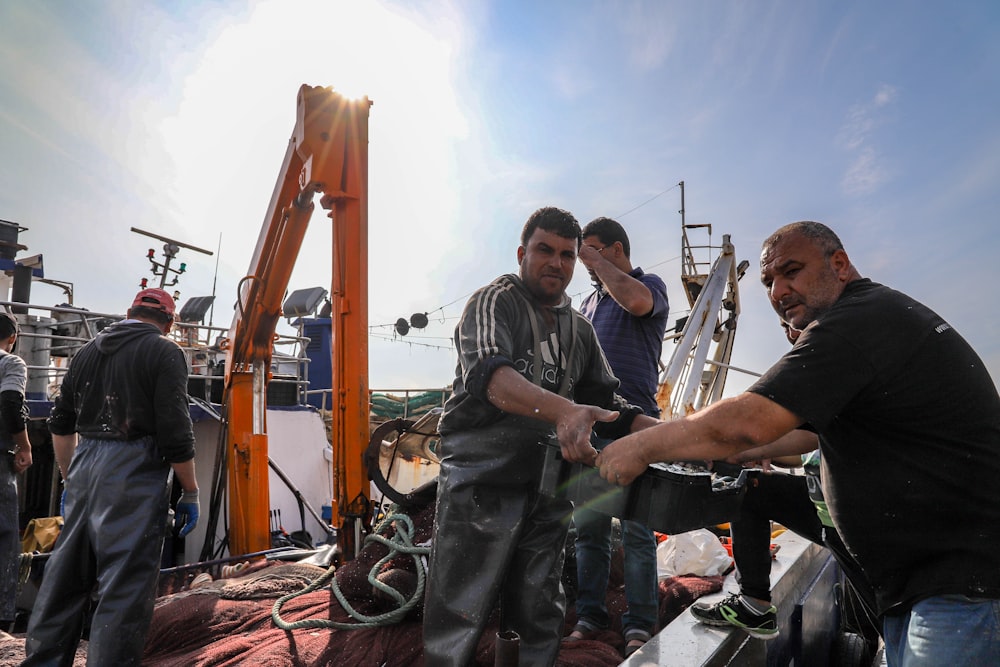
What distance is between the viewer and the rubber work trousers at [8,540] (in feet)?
13.9

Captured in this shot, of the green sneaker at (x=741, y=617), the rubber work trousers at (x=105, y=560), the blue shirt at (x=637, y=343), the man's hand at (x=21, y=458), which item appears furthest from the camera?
the man's hand at (x=21, y=458)

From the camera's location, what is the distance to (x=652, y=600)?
A: 2.62m

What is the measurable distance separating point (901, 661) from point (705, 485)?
0.66 metres

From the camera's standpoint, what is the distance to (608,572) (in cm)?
275

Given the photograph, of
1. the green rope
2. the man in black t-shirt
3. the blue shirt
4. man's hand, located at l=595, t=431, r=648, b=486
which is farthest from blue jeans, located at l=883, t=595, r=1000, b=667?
the green rope

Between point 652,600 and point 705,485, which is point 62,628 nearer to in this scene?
point 652,600

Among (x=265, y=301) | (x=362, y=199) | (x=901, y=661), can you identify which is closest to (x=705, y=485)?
(x=901, y=661)

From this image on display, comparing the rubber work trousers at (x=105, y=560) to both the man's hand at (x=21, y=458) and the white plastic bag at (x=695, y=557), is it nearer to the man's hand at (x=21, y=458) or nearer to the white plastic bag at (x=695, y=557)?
the man's hand at (x=21, y=458)

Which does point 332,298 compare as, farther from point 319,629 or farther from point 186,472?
point 319,629

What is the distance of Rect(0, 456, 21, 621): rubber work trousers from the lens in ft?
13.9

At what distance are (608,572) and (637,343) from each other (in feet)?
3.75

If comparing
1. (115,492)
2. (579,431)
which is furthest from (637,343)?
(115,492)

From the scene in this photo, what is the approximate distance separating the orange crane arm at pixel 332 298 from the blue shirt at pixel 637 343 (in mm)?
2237

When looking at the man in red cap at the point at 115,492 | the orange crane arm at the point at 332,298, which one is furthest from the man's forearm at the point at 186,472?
the orange crane arm at the point at 332,298
